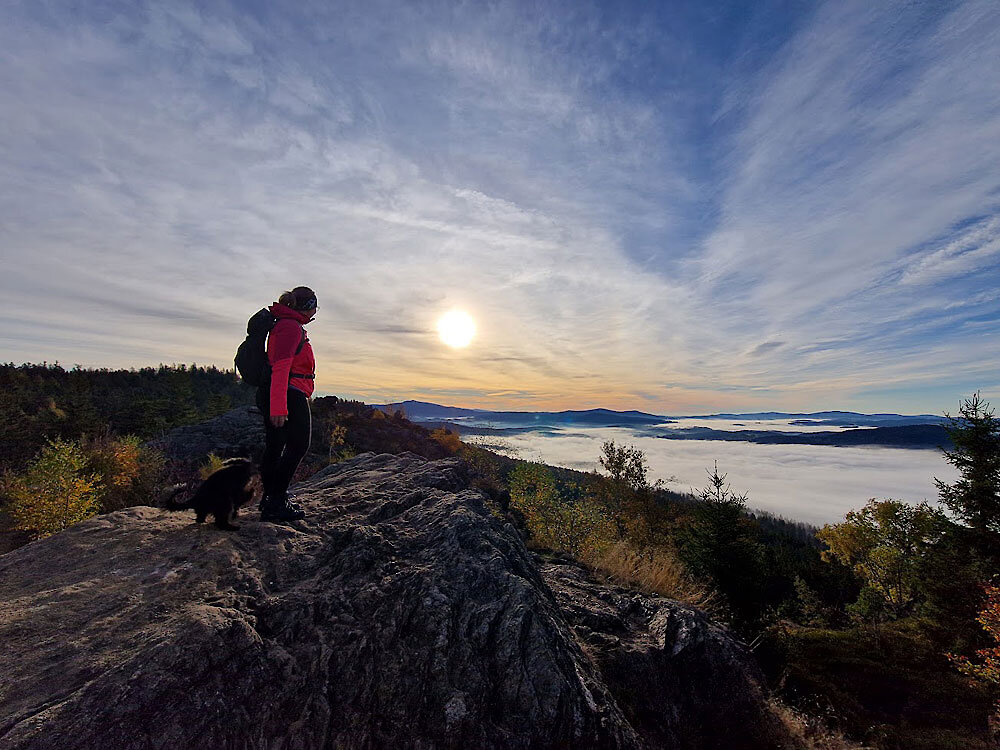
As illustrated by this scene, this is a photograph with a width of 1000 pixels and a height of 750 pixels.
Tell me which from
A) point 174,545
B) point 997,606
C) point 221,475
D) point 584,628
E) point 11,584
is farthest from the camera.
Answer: point 997,606

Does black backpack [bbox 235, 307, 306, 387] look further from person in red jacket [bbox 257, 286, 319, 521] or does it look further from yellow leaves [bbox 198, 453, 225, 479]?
yellow leaves [bbox 198, 453, 225, 479]

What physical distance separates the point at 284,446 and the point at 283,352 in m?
1.36

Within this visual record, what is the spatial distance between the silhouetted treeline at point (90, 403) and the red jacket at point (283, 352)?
7038 millimetres

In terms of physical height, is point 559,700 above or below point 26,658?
below

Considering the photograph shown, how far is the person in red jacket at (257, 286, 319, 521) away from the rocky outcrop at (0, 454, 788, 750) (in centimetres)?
40

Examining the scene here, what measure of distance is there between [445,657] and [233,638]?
1752 millimetres

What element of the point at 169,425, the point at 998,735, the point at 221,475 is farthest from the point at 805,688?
the point at 169,425

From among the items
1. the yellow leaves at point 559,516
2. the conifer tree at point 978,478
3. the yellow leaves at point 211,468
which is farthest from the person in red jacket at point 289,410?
the conifer tree at point 978,478

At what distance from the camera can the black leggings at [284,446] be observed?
17.5 feet

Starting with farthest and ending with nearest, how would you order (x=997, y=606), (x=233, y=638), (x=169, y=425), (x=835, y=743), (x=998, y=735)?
(x=169, y=425)
(x=997, y=606)
(x=998, y=735)
(x=835, y=743)
(x=233, y=638)

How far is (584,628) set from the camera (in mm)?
5477

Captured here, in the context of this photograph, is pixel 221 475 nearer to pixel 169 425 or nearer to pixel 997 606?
pixel 997 606

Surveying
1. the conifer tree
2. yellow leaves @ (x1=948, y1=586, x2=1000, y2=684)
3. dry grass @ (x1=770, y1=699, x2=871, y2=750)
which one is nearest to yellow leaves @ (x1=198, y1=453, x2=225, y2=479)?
dry grass @ (x1=770, y1=699, x2=871, y2=750)

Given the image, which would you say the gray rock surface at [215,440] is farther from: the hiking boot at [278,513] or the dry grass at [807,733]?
the dry grass at [807,733]
